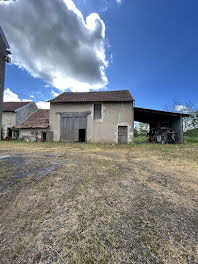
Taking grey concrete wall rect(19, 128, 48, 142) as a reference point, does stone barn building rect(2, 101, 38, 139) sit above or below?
above

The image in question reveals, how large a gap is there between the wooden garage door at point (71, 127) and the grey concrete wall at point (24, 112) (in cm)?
755

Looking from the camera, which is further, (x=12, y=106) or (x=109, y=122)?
(x=12, y=106)

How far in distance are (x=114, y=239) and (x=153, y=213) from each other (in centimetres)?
65

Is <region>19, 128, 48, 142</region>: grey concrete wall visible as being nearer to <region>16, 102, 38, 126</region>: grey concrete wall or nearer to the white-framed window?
<region>16, 102, 38, 126</region>: grey concrete wall

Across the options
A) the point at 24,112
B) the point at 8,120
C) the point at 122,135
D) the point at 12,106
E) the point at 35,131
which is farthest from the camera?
the point at 24,112

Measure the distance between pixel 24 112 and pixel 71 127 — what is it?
9.33m

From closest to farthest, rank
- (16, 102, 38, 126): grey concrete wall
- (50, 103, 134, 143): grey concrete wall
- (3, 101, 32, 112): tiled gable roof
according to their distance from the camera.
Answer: (50, 103, 134, 143): grey concrete wall
(3, 101, 32, 112): tiled gable roof
(16, 102, 38, 126): grey concrete wall

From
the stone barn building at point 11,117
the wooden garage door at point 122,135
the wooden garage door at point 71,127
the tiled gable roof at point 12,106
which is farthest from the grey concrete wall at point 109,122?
the tiled gable roof at point 12,106

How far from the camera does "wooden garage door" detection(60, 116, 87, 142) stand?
11453 millimetres

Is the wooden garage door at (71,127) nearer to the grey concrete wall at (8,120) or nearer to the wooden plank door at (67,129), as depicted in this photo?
the wooden plank door at (67,129)

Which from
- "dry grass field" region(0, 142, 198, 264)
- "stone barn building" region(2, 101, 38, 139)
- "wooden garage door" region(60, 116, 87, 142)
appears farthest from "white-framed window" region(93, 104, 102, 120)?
"stone barn building" region(2, 101, 38, 139)

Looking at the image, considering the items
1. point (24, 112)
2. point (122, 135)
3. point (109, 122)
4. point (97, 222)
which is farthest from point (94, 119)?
point (24, 112)

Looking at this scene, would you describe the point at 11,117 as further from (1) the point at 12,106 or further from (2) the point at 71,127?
(2) the point at 71,127

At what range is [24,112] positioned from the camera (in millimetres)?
Result: 15797
